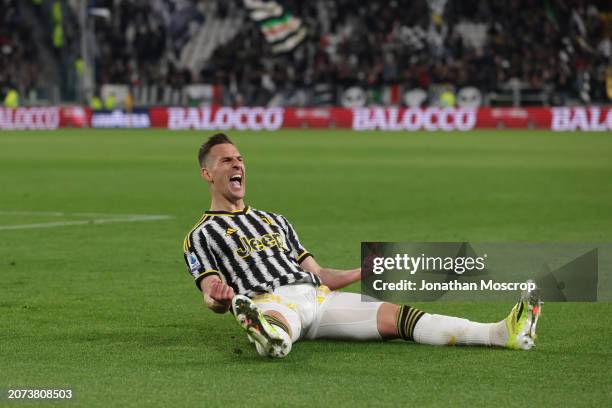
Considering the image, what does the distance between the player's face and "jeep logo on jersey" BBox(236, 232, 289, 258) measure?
0.30 meters

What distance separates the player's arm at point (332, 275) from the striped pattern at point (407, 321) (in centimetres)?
36

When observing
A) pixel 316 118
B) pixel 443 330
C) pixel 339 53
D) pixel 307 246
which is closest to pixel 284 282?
pixel 443 330

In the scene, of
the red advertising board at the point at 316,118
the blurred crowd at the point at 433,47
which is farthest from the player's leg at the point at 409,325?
the blurred crowd at the point at 433,47

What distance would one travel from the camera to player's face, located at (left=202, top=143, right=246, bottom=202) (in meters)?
8.22

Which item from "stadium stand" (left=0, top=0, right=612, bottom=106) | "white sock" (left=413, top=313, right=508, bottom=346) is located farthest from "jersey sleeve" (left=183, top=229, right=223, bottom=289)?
"stadium stand" (left=0, top=0, right=612, bottom=106)

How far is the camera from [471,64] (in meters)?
52.3

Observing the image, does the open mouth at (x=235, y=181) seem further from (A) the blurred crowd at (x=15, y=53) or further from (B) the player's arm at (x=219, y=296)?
(A) the blurred crowd at (x=15, y=53)

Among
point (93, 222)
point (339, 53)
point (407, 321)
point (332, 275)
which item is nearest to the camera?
point (407, 321)

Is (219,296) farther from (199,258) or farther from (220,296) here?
(199,258)

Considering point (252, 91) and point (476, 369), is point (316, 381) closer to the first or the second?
point (476, 369)

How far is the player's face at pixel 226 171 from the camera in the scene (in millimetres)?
8219

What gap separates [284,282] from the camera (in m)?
8.13

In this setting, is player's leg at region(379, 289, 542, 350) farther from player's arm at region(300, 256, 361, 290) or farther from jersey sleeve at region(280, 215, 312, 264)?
jersey sleeve at region(280, 215, 312, 264)

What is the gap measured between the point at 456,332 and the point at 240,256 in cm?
144
